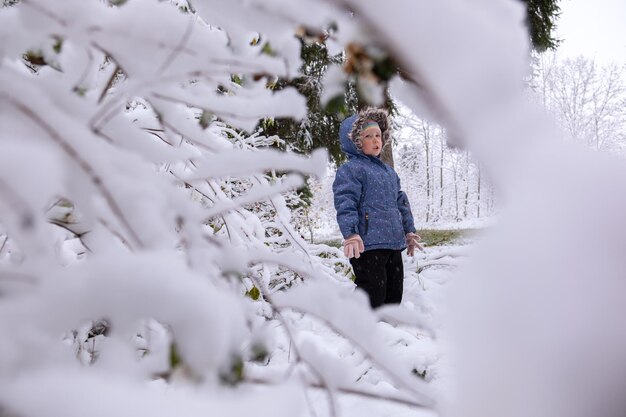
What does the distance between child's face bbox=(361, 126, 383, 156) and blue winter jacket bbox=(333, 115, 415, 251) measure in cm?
5

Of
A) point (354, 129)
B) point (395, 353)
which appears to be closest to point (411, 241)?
point (354, 129)

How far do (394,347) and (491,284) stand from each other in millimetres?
2179

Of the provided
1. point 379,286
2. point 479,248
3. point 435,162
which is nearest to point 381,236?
point 379,286

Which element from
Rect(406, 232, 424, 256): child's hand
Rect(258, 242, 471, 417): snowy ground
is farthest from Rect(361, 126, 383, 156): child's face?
Rect(258, 242, 471, 417): snowy ground

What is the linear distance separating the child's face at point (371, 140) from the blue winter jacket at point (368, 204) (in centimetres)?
5

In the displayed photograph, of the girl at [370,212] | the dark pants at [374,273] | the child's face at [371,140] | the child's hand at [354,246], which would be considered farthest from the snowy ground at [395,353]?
the child's face at [371,140]

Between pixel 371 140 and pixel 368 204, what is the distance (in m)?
0.47

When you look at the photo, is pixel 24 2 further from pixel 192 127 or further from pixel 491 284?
pixel 491 284

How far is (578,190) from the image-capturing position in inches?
16.9

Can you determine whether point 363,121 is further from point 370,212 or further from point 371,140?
point 370,212

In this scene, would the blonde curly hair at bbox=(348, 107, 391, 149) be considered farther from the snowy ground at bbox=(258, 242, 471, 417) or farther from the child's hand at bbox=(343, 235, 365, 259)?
the snowy ground at bbox=(258, 242, 471, 417)

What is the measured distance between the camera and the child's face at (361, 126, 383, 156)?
10.5ft

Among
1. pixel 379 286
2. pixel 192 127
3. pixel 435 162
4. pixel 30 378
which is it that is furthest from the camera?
pixel 435 162

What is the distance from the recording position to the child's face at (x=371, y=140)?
3.20 meters
